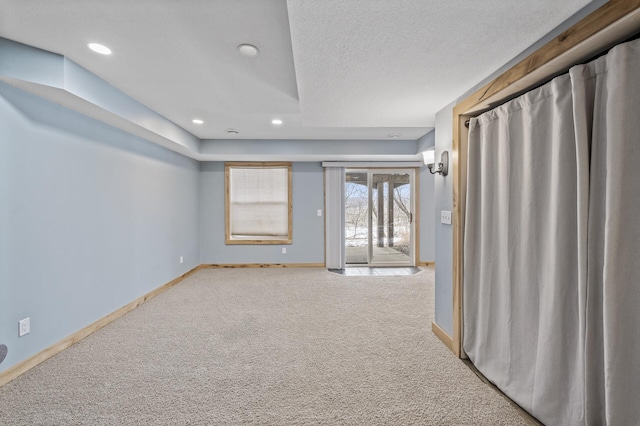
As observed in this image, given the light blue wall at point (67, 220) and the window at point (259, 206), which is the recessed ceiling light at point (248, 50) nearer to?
the light blue wall at point (67, 220)

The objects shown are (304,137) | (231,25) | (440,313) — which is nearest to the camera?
(231,25)

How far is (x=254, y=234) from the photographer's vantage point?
18.4 ft

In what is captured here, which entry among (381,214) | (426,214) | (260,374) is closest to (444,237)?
(260,374)

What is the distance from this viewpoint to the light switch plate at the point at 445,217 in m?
2.45

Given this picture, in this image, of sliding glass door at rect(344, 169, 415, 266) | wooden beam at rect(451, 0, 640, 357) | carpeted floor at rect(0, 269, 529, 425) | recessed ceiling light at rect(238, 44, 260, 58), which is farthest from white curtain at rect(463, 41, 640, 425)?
A: sliding glass door at rect(344, 169, 415, 266)

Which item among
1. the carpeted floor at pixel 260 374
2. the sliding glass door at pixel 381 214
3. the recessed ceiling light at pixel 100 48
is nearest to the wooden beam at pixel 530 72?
the carpeted floor at pixel 260 374

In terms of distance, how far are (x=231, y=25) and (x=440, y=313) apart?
114 inches

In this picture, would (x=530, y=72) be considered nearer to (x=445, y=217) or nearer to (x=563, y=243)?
(x=563, y=243)

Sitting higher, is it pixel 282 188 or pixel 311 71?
pixel 311 71

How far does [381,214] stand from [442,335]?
10.8 ft

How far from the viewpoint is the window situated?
217 inches

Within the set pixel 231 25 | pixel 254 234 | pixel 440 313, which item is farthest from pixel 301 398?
pixel 254 234

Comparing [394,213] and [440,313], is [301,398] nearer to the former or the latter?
[440,313]

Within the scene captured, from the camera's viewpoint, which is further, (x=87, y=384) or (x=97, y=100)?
(x=97, y=100)
